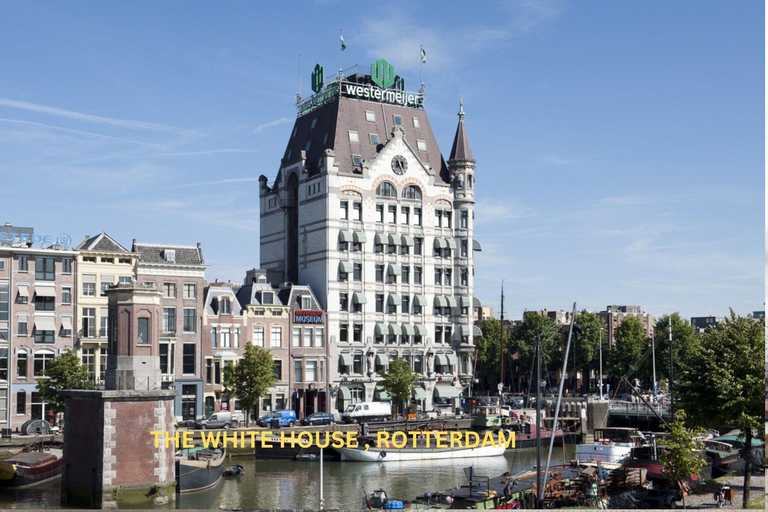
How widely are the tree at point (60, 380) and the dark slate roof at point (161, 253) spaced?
1446 cm

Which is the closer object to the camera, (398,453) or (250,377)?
(398,453)

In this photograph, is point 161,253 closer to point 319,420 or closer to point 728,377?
point 319,420

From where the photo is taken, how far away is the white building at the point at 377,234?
115 m

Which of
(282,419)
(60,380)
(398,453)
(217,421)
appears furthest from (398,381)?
(60,380)

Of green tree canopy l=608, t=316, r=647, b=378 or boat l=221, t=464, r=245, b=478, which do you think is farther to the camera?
green tree canopy l=608, t=316, r=647, b=378

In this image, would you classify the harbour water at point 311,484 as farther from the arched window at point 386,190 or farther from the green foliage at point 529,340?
the green foliage at point 529,340

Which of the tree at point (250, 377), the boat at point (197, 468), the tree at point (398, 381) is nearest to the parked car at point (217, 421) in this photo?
the tree at point (250, 377)

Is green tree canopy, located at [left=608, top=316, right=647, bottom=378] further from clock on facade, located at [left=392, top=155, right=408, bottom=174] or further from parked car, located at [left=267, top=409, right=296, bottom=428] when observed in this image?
parked car, located at [left=267, top=409, right=296, bottom=428]

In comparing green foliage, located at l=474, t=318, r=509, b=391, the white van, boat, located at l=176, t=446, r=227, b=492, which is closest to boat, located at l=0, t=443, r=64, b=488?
boat, located at l=176, t=446, r=227, b=492

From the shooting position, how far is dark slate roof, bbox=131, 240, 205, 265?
331 ft

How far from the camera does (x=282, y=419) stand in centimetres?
9962

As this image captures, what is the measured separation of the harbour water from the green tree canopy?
209 ft

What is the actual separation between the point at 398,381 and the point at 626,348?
5683 centimetres

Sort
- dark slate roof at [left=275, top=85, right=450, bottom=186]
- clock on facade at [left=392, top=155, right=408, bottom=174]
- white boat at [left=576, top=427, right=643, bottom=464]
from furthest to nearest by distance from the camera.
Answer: clock on facade at [left=392, top=155, right=408, bottom=174], dark slate roof at [left=275, top=85, right=450, bottom=186], white boat at [left=576, top=427, right=643, bottom=464]
